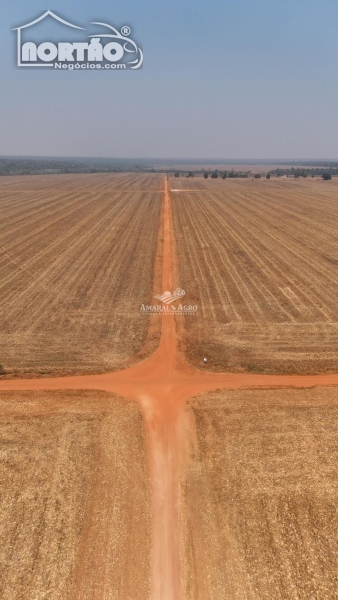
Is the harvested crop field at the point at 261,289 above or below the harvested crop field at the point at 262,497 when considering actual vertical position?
above

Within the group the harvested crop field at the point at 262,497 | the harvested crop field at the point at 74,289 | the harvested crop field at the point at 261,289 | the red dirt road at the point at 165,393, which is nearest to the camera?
the harvested crop field at the point at 262,497

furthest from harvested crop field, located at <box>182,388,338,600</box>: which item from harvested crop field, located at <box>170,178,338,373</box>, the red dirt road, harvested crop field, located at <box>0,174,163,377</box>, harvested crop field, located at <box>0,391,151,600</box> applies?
harvested crop field, located at <box>0,174,163,377</box>

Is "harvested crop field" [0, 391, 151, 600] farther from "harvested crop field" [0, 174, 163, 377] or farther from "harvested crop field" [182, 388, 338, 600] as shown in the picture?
"harvested crop field" [0, 174, 163, 377]

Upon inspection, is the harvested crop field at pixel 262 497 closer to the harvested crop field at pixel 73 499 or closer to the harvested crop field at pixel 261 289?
the harvested crop field at pixel 73 499

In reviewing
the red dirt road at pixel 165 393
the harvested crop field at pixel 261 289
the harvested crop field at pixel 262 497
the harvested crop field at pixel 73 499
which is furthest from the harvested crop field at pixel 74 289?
the harvested crop field at pixel 262 497

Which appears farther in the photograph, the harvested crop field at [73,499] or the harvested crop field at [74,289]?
the harvested crop field at [74,289]

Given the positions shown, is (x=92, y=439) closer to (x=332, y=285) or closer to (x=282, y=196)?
(x=332, y=285)

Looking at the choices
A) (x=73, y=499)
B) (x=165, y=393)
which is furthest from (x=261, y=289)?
(x=73, y=499)
